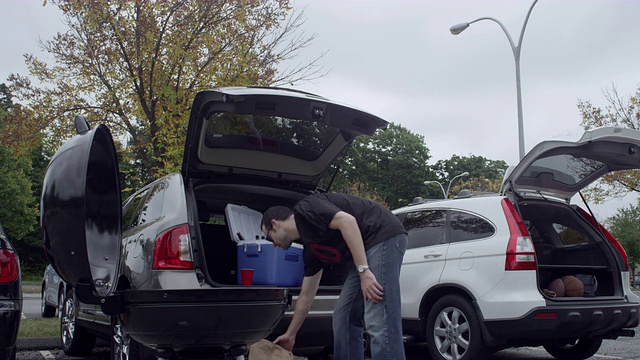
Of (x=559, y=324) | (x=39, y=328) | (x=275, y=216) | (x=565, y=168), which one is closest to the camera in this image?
(x=275, y=216)

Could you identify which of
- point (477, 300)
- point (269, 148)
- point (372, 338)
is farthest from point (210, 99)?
point (477, 300)

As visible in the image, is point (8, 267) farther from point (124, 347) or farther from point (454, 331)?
point (454, 331)

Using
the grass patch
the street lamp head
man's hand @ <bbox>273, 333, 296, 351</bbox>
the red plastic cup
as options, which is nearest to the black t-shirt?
man's hand @ <bbox>273, 333, 296, 351</bbox>

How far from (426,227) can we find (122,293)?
404 cm

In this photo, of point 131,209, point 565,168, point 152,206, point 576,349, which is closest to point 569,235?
point 565,168

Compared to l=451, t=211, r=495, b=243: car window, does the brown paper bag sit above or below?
below

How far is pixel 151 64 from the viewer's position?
10070 mm

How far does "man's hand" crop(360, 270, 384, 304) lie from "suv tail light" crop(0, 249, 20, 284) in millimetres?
2073

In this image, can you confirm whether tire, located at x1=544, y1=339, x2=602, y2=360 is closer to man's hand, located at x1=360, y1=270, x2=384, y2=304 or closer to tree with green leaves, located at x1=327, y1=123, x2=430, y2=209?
man's hand, located at x1=360, y1=270, x2=384, y2=304

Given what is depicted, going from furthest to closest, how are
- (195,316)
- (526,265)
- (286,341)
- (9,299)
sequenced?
(526,265) → (286,341) → (9,299) → (195,316)

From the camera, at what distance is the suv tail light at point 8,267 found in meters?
3.71

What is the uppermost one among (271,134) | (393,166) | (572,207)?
(393,166)

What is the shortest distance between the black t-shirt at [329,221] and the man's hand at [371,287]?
25 centimetres

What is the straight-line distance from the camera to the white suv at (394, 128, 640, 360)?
18.2 feet
